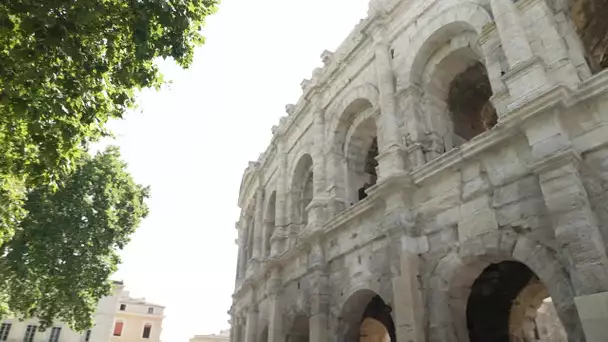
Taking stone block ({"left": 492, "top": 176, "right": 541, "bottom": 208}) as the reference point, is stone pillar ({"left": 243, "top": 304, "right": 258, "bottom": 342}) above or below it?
below

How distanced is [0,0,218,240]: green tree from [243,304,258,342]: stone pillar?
932cm

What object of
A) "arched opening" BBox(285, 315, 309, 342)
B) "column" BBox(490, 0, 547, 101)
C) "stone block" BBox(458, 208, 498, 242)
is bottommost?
"arched opening" BBox(285, 315, 309, 342)

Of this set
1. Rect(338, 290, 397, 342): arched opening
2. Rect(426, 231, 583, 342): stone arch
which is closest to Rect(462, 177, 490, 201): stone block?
Rect(426, 231, 583, 342): stone arch

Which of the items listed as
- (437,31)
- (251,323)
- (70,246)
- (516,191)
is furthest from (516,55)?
(70,246)

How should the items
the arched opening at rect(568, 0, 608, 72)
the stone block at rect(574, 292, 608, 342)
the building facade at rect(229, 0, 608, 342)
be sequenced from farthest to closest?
the arched opening at rect(568, 0, 608, 72) → the building facade at rect(229, 0, 608, 342) → the stone block at rect(574, 292, 608, 342)

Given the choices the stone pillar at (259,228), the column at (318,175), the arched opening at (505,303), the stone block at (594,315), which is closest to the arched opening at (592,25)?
the arched opening at (505,303)

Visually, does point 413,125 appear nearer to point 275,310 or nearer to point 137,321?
point 275,310

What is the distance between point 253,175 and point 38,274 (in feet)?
28.7

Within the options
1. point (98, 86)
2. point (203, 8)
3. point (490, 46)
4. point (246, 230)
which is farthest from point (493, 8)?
point (246, 230)

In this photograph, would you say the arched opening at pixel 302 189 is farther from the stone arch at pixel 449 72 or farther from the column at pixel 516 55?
the column at pixel 516 55

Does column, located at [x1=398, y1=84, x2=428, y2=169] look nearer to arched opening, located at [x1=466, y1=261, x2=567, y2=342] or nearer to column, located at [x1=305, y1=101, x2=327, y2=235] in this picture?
arched opening, located at [x1=466, y1=261, x2=567, y2=342]

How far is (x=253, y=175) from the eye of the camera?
18406mm

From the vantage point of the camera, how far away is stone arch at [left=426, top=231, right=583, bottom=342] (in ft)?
17.8

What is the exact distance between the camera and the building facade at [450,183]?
541 cm
